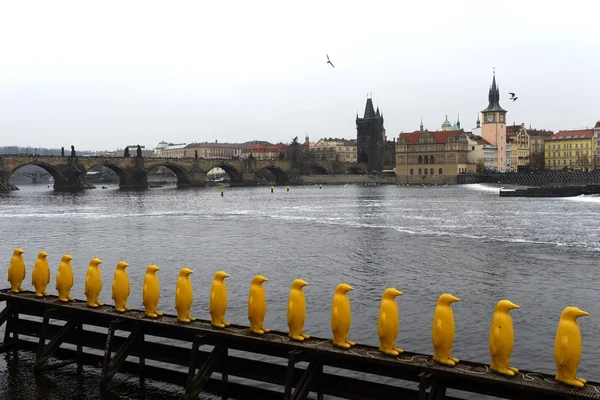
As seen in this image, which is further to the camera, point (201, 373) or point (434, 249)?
point (434, 249)

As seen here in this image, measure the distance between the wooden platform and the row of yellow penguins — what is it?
0.22 m

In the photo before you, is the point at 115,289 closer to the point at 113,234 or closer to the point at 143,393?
the point at 143,393

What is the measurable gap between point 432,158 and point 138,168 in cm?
7956

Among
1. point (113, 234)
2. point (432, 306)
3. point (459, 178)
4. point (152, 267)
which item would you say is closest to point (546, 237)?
point (432, 306)

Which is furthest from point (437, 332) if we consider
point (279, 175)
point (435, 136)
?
point (279, 175)

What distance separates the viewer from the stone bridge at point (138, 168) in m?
131

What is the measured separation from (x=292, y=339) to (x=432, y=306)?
1054 cm

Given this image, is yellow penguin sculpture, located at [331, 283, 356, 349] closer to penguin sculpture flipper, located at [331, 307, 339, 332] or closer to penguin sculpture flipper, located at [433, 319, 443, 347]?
penguin sculpture flipper, located at [331, 307, 339, 332]

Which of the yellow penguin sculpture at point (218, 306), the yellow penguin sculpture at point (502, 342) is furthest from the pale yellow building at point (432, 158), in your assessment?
the yellow penguin sculpture at point (502, 342)

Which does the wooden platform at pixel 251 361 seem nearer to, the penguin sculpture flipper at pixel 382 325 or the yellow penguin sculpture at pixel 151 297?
the yellow penguin sculpture at pixel 151 297

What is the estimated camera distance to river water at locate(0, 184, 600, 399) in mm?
18342

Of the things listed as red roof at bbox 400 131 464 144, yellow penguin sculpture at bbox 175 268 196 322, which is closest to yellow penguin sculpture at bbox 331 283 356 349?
yellow penguin sculpture at bbox 175 268 196 322

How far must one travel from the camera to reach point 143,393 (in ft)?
49.3

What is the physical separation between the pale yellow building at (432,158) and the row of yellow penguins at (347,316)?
16668cm
